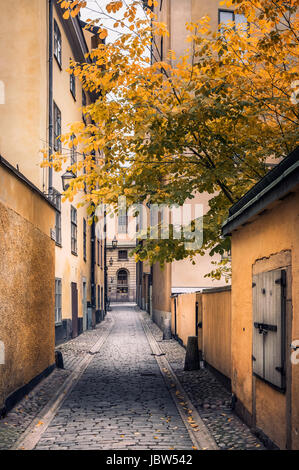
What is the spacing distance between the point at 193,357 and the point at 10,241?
6.03 meters

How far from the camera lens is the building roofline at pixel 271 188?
4.97 m

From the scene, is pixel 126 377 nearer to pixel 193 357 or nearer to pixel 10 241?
pixel 193 357

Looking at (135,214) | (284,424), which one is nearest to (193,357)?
(135,214)

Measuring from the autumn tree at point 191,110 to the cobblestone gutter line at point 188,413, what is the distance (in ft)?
9.92

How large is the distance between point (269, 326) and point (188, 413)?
2764mm

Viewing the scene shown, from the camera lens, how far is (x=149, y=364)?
44.9ft

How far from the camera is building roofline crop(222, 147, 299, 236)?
4969 mm

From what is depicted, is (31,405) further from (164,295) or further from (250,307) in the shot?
(164,295)

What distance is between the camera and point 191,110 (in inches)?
329

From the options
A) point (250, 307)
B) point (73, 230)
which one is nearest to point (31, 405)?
point (250, 307)

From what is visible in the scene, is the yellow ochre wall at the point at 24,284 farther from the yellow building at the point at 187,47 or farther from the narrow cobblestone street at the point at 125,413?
the yellow building at the point at 187,47

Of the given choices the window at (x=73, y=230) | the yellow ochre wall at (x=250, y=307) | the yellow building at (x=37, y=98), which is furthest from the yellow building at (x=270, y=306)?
the window at (x=73, y=230)

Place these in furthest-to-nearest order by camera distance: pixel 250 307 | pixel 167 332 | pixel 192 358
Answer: pixel 167 332
pixel 192 358
pixel 250 307

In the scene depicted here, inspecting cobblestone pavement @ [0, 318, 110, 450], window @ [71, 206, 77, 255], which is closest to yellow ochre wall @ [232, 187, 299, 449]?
cobblestone pavement @ [0, 318, 110, 450]
